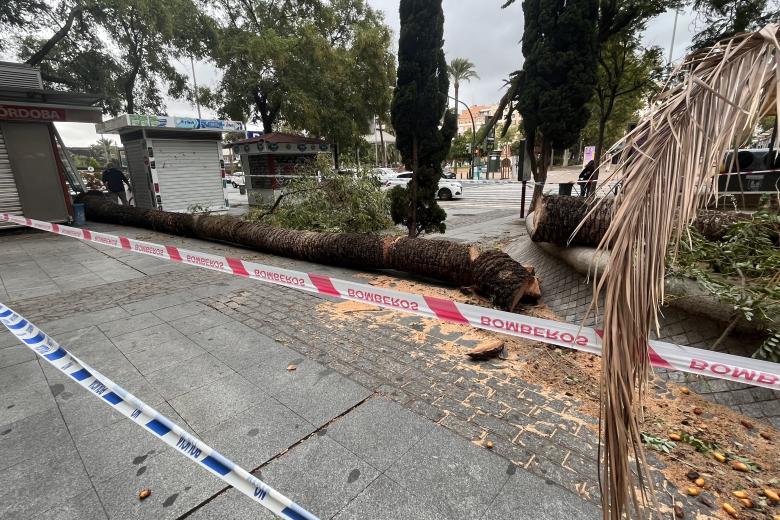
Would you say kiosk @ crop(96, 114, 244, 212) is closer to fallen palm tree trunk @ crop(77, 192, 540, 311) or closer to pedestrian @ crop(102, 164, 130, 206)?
pedestrian @ crop(102, 164, 130, 206)

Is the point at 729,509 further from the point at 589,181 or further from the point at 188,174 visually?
the point at 188,174

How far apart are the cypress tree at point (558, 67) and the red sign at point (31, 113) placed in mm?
12070

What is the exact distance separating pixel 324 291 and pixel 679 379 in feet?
9.59

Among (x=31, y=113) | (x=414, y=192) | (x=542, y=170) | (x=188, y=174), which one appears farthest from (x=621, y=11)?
(x=31, y=113)

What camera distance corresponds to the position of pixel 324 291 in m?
3.27

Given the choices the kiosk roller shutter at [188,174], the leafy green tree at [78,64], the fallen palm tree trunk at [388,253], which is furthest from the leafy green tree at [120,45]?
the fallen palm tree trunk at [388,253]

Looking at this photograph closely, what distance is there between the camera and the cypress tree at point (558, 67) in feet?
24.6

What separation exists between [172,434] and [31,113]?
12050 millimetres

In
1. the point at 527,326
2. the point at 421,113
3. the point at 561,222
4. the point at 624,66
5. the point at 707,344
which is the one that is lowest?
the point at 707,344

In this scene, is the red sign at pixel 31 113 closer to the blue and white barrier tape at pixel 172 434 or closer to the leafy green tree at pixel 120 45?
the leafy green tree at pixel 120 45

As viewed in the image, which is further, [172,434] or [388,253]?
[388,253]

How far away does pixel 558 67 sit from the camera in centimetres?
777

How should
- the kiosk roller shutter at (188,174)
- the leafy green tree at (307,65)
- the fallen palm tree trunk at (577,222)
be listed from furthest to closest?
the leafy green tree at (307,65), the kiosk roller shutter at (188,174), the fallen palm tree trunk at (577,222)

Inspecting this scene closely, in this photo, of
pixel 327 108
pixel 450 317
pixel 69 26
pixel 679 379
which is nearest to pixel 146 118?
pixel 69 26
